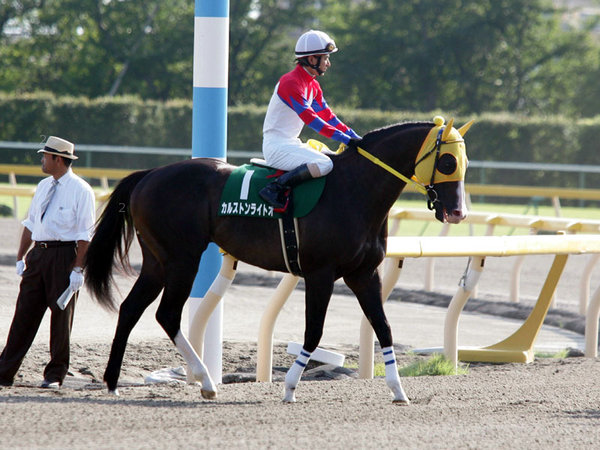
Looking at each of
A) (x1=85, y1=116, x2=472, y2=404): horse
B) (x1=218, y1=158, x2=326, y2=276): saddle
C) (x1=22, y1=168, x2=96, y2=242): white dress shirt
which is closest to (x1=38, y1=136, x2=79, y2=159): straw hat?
(x1=22, y1=168, x2=96, y2=242): white dress shirt

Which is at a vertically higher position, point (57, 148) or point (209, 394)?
point (57, 148)

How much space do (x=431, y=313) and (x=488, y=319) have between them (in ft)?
1.93

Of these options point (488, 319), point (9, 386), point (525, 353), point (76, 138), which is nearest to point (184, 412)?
point (9, 386)

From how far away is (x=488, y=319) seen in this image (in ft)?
36.2

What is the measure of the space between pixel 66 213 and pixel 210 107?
125 centimetres

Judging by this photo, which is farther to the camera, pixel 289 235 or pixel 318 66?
pixel 318 66

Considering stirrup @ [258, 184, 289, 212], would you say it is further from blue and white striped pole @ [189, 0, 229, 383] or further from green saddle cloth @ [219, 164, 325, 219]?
blue and white striped pole @ [189, 0, 229, 383]

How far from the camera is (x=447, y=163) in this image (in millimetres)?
6234

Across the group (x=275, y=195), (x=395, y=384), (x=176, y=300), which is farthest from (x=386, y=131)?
(x=176, y=300)

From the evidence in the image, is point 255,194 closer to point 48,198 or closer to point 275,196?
point 275,196

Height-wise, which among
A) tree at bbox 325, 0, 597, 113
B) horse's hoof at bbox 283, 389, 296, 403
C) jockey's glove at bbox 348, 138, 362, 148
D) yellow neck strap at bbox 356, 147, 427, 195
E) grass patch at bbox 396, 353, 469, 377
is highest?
tree at bbox 325, 0, 597, 113

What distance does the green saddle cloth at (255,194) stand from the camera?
6.28m

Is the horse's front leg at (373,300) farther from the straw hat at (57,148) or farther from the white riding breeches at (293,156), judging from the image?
the straw hat at (57,148)

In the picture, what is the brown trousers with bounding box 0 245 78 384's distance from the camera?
707 cm
